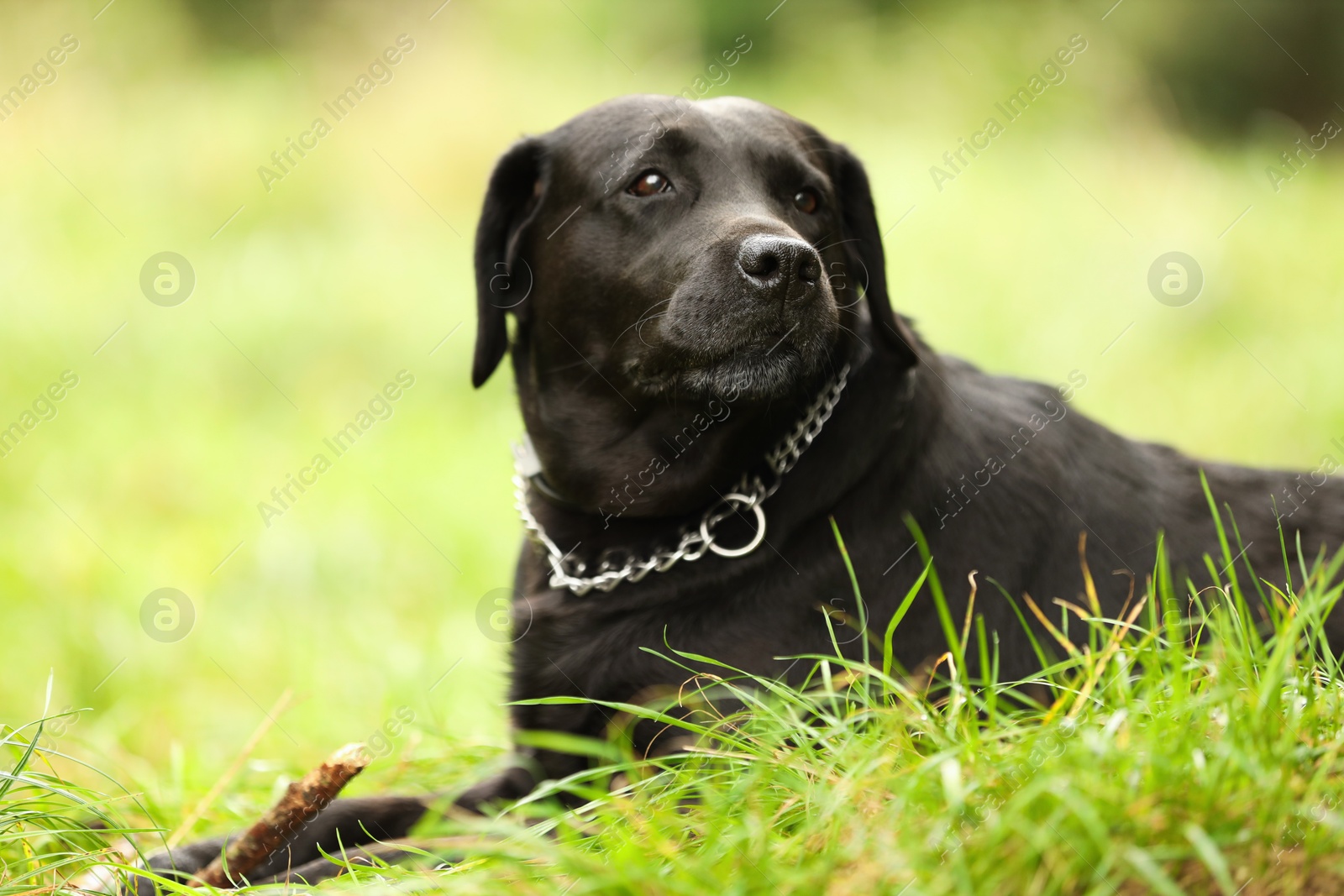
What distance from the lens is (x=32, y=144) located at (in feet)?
26.0

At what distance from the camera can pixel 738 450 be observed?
268 centimetres

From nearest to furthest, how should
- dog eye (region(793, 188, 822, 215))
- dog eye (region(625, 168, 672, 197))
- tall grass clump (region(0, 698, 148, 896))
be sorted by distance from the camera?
tall grass clump (region(0, 698, 148, 896)) → dog eye (region(625, 168, 672, 197)) → dog eye (region(793, 188, 822, 215))

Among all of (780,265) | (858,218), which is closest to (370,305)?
(858,218)

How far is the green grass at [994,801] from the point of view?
140 centimetres

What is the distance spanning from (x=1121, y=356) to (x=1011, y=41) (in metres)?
4.65

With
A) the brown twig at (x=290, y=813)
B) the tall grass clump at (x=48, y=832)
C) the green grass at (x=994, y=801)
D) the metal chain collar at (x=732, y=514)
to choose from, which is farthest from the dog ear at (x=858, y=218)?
the tall grass clump at (x=48, y=832)

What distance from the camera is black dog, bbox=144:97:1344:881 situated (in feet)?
8.14

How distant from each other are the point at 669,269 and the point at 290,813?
1380mm

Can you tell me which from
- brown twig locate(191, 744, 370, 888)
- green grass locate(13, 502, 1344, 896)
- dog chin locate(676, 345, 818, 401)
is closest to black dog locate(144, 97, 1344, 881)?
dog chin locate(676, 345, 818, 401)

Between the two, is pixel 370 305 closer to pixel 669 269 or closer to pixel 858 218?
pixel 858 218

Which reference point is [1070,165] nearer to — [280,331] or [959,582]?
[280,331]

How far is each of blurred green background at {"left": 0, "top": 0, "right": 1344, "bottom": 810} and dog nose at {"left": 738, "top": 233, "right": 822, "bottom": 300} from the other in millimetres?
1520

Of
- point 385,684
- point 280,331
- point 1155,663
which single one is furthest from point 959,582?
point 280,331

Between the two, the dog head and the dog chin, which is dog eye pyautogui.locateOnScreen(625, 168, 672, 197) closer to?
the dog head
